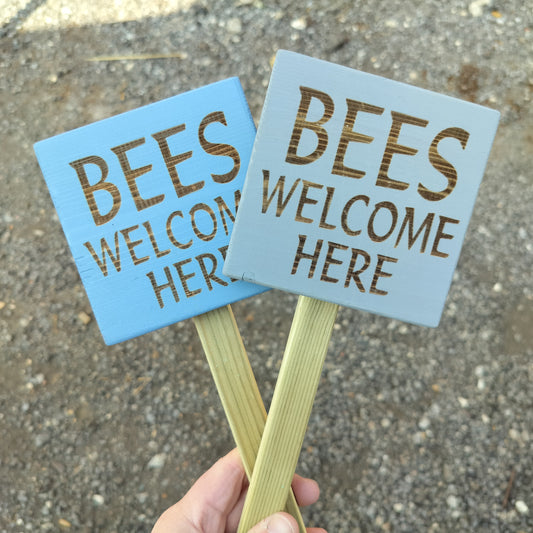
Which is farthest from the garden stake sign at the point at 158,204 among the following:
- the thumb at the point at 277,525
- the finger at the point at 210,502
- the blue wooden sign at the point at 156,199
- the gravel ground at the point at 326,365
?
the gravel ground at the point at 326,365

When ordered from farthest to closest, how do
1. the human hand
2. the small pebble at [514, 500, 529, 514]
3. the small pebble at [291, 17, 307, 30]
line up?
the small pebble at [291, 17, 307, 30]
the small pebble at [514, 500, 529, 514]
the human hand

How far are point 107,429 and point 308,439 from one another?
0.58 metres

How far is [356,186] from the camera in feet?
2.60

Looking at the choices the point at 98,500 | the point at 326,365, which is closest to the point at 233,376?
the point at 326,365

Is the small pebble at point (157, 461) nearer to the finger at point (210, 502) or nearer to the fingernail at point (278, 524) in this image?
the finger at point (210, 502)

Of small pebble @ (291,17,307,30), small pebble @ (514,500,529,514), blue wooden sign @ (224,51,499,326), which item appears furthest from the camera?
small pebble @ (291,17,307,30)

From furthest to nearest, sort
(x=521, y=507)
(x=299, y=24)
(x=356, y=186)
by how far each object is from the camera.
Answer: (x=299, y=24) → (x=521, y=507) → (x=356, y=186)

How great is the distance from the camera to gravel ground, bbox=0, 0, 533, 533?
4.58 feet

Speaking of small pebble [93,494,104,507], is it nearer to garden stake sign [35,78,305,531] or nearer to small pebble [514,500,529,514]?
garden stake sign [35,78,305,531]

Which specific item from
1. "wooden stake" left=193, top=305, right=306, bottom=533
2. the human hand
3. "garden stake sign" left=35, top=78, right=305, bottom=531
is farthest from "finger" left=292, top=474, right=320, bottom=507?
"garden stake sign" left=35, top=78, right=305, bottom=531

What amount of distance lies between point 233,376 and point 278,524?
0.27 m

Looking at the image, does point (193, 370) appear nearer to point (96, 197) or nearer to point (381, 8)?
point (96, 197)

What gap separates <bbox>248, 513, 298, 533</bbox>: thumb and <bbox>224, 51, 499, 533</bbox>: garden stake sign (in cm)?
9

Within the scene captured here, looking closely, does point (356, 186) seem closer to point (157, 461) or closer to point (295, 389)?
point (295, 389)
